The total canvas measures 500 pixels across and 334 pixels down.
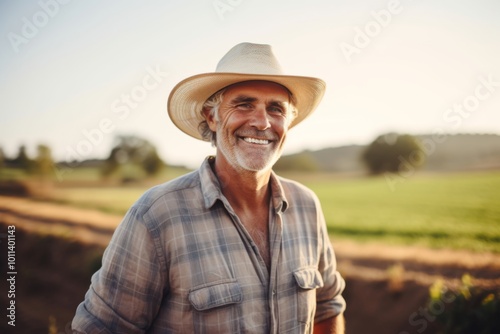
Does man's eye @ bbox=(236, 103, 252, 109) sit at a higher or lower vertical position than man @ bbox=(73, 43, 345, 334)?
higher

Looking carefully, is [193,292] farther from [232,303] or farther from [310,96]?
[310,96]

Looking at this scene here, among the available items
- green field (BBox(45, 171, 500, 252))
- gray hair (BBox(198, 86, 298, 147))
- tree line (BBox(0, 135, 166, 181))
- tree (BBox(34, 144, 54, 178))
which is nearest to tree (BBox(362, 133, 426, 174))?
green field (BBox(45, 171, 500, 252))

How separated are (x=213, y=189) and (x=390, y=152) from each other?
50892 mm

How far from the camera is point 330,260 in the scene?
2398 millimetres

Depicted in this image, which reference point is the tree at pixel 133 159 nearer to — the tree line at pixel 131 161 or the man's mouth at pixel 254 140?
the tree line at pixel 131 161

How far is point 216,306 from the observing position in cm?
172

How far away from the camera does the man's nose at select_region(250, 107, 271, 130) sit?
209 centimetres

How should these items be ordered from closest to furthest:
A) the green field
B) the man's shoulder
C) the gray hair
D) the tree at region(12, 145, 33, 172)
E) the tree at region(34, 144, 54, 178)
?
the man's shoulder < the gray hair < the green field < the tree at region(12, 145, 33, 172) < the tree at region(34, 144, 54, 178)

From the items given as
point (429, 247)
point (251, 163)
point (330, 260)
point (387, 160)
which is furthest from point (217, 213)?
point (387, 160)

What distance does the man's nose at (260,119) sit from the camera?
209 cm

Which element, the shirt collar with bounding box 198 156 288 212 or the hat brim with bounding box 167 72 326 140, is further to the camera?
the hat brim with bounding box 167 72 326 140

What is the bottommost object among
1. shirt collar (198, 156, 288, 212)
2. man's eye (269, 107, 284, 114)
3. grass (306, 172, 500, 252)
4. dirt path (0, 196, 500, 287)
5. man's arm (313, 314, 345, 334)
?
grass (306, 172, 500, 252)

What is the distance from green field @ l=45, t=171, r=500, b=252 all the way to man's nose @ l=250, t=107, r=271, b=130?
965cm

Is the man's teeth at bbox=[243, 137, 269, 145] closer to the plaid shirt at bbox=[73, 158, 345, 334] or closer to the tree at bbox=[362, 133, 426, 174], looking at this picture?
the plaid shirt at bbox=[73, 158, 345, 334]
